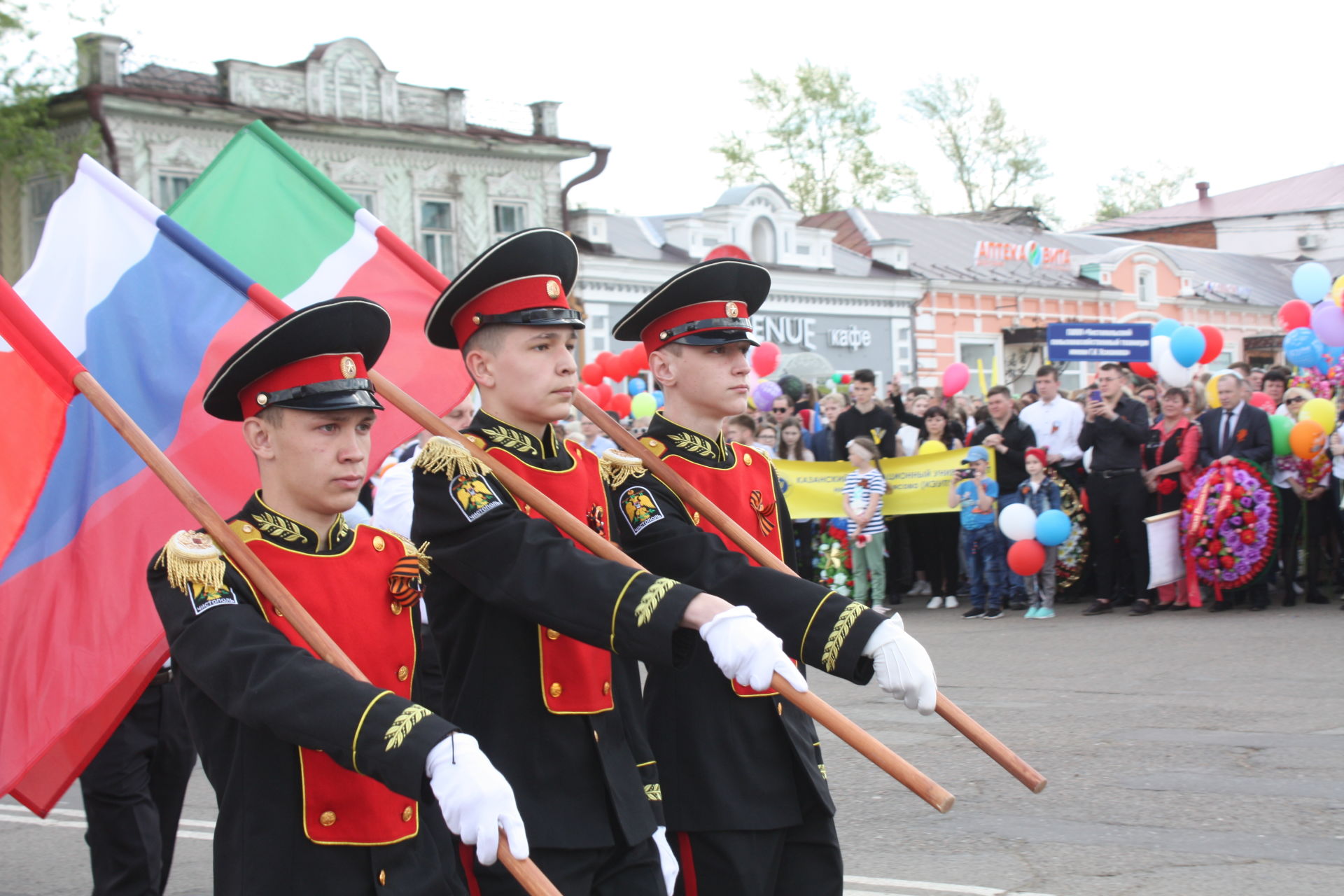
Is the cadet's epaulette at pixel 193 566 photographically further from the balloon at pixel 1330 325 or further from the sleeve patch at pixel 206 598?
the balloon at pixel 1330 325

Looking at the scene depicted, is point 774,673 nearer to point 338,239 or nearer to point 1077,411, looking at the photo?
point 338,239

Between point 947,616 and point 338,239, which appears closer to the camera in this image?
point 338,239

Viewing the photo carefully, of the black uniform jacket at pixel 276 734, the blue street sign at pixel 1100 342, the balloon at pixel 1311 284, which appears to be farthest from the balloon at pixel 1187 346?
the black uniform jacket at pixel 276 734

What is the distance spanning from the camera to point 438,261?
29188 millimetres

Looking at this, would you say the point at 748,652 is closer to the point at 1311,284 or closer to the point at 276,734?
the point at 276,734

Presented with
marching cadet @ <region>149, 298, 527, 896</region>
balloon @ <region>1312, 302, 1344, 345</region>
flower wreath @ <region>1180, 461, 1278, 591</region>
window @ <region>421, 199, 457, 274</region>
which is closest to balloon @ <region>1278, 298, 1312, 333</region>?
balloon @ <region>1312, 302, 1344, 345</region>

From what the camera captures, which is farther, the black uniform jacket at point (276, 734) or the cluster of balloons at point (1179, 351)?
the cluster of balloons at point (1179, 351)

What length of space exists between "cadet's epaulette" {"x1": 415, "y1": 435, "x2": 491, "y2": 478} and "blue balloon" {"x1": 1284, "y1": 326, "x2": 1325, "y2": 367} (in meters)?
11.5

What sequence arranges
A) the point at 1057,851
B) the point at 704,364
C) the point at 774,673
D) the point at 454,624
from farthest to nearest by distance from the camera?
the point at 1057,851 < the point at 704,364 < the point at 454,624 < the point at 774,673

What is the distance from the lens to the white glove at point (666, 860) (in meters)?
3.42

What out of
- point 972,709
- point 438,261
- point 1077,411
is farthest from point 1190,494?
point 438,261

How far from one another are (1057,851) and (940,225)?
1474 inches

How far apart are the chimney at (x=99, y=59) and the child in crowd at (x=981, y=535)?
698 inches

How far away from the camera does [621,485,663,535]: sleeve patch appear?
11.9 feet
